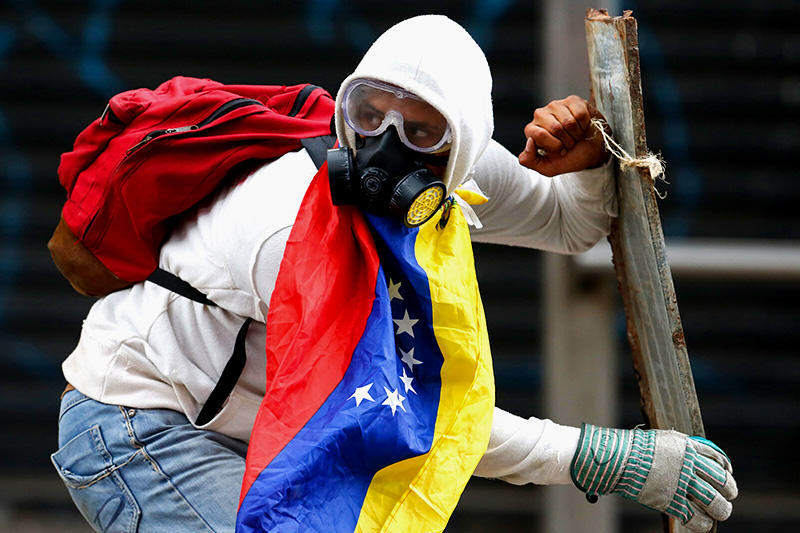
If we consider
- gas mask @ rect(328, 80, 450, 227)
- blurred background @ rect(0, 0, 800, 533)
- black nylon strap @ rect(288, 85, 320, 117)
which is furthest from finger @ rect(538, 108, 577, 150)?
blurred background @ rect(0, 0, 800, 533)

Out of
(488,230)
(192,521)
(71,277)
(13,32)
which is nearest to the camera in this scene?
(192,521)

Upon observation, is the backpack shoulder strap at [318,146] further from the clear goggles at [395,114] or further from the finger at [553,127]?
the finger at [553,127]

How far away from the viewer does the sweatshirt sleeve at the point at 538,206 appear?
240 centimetres

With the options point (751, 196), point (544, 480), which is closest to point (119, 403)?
point (544, 480)

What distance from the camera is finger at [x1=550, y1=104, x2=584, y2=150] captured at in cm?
224

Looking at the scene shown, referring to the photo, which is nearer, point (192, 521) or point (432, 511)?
point (432, 511)

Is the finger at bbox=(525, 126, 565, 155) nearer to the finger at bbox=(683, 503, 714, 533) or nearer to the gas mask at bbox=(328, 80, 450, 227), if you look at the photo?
the gas mask at bbox=(328, 80, 450, 227)

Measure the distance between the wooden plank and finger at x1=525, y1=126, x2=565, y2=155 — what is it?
0.41 ft

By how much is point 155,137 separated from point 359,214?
412 mm

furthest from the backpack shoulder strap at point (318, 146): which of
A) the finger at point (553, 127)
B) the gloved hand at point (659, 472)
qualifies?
the gloved hand at point (659, 472)

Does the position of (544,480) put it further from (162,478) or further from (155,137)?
(155,137)

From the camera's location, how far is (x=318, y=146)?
2.07 meters

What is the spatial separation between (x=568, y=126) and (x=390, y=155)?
51 cm

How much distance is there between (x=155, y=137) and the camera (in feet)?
6.75
